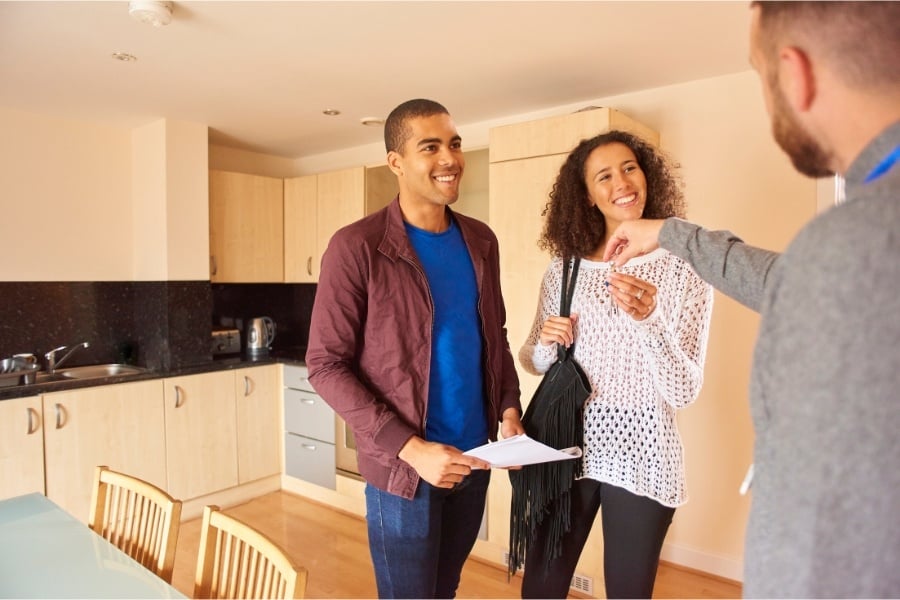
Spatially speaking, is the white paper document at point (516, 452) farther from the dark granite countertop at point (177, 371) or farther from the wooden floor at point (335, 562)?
the dark granite countertop at point (177, 371)

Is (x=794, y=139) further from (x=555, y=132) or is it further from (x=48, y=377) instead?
(x=48, y=377)

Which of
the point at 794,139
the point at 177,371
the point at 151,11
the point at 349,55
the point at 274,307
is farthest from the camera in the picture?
the point at 274,307

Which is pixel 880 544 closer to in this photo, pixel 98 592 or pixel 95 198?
pixel 98 592

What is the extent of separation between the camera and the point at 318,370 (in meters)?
1.30

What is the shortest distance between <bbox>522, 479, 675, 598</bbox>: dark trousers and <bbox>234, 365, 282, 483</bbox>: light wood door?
277 centimetres

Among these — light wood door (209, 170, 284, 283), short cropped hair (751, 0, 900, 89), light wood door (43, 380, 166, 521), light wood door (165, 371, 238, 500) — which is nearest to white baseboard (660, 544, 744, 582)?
light wood door (165, 371, 238, 500)

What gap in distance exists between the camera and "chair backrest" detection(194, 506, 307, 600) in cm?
112

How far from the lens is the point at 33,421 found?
2.86m

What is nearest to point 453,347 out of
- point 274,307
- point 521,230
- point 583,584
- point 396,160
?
point 396,160

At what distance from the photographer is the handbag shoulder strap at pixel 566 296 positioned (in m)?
1.45

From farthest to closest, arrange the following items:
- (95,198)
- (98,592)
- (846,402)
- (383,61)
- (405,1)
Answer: (95,198), (383,61), (405,1), (98,592), (846,402)

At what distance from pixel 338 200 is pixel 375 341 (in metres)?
2.74

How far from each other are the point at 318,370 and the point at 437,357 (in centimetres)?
28

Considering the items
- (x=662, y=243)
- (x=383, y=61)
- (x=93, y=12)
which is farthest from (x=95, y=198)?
(x=662, y=243)
